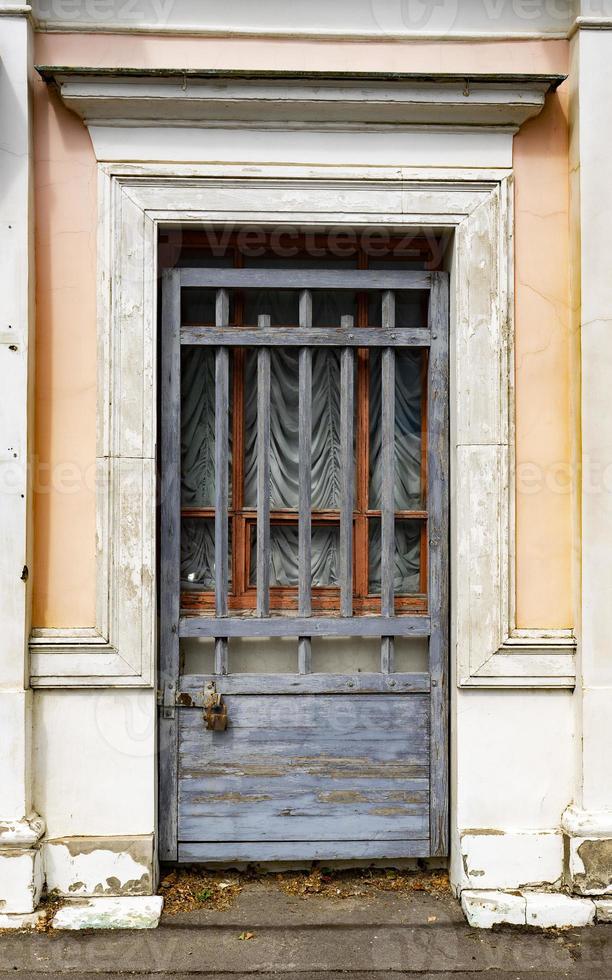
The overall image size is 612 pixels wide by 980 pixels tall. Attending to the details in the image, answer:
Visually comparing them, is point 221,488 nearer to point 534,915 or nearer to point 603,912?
point 534,915

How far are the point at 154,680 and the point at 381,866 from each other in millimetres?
1604

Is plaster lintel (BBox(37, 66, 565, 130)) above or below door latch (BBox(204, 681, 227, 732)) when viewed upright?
above

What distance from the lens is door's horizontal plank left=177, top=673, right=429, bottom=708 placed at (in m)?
4.48

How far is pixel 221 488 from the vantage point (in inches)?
177

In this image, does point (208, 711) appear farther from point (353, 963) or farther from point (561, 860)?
point (561, 860)

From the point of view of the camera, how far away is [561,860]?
171 inches

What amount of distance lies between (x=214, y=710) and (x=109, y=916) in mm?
1071

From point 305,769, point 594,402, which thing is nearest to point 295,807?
point 305,769

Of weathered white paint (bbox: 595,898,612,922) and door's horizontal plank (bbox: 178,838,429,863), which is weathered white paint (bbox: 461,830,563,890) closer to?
weathered white paint (bbox: 595,898,612,922)

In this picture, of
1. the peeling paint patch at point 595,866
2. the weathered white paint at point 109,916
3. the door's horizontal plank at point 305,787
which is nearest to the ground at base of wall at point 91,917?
the weathered white paint at point 109,916

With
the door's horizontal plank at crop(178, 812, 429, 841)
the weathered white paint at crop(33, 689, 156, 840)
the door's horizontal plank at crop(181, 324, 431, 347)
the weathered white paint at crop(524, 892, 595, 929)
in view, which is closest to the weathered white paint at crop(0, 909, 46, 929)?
the weathered white paint at crop(33, 689, 156, 840)

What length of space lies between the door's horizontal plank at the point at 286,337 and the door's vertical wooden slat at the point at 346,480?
79 millimetres

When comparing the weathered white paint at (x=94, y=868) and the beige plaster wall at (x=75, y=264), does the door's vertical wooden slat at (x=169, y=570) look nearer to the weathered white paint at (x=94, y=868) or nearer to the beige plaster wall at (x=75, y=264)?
the weathered white paint at (x=94, y=868)

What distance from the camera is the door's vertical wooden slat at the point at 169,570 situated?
176 inches
